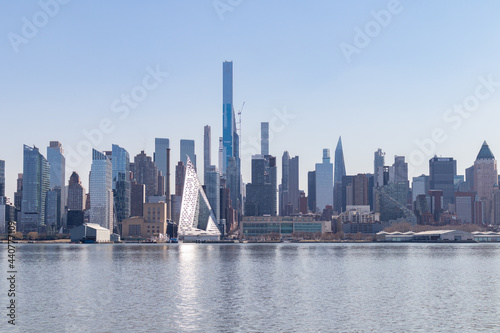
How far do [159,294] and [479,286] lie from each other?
40299 millimetres

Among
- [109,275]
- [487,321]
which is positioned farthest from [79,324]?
[109,275]

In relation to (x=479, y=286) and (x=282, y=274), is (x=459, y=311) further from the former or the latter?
(x=282, y=274)

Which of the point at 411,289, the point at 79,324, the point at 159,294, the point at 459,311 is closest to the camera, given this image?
the point at 79,324

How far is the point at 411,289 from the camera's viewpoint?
254ft

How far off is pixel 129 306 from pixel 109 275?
127 ft

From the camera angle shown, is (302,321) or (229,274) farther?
(229,274)

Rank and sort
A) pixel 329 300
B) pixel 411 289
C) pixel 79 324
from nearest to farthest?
pixel 79 324
pixel 329 300
pixel 411 289

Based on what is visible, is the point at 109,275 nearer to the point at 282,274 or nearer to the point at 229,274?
the point at 229,274

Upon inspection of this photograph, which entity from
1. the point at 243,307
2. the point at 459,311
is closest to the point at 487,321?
the point at 459,311

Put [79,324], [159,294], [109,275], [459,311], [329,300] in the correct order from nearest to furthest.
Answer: [79,324], [459,311], [329,300], [159,294], [109,275]

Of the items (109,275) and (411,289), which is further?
(109,275)

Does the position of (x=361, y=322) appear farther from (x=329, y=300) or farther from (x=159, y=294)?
(x=159, y=294)

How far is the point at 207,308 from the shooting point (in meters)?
60.8

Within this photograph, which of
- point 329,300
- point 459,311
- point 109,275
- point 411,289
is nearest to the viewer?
point 459,311
